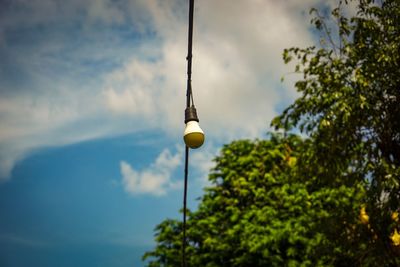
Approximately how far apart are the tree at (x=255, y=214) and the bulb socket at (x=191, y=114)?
13.0m

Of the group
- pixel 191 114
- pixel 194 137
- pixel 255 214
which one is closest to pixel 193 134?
pixel 194 137

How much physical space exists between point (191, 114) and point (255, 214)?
56.3 ft

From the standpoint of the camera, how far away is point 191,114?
5535 mm

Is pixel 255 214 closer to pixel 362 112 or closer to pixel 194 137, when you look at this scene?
pixel 362 112

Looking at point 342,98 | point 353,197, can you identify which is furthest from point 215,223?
point 342,98

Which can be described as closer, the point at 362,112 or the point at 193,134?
the point at 193,134

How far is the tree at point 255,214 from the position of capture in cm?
1988

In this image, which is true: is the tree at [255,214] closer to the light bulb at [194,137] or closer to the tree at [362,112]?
the tree at [362,112]

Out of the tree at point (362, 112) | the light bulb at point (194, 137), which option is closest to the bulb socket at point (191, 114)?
the light bulb at point (194, 137)

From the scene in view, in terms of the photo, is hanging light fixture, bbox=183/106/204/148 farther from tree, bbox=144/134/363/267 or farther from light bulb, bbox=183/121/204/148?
tree, bbox=144/134/363/267

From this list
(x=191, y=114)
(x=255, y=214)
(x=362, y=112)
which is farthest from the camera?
(x=255, y=214)

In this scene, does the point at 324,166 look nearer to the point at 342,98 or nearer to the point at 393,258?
the point at 342,98

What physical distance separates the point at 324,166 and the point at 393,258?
3.22m

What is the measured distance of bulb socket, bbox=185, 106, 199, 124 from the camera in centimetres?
552
